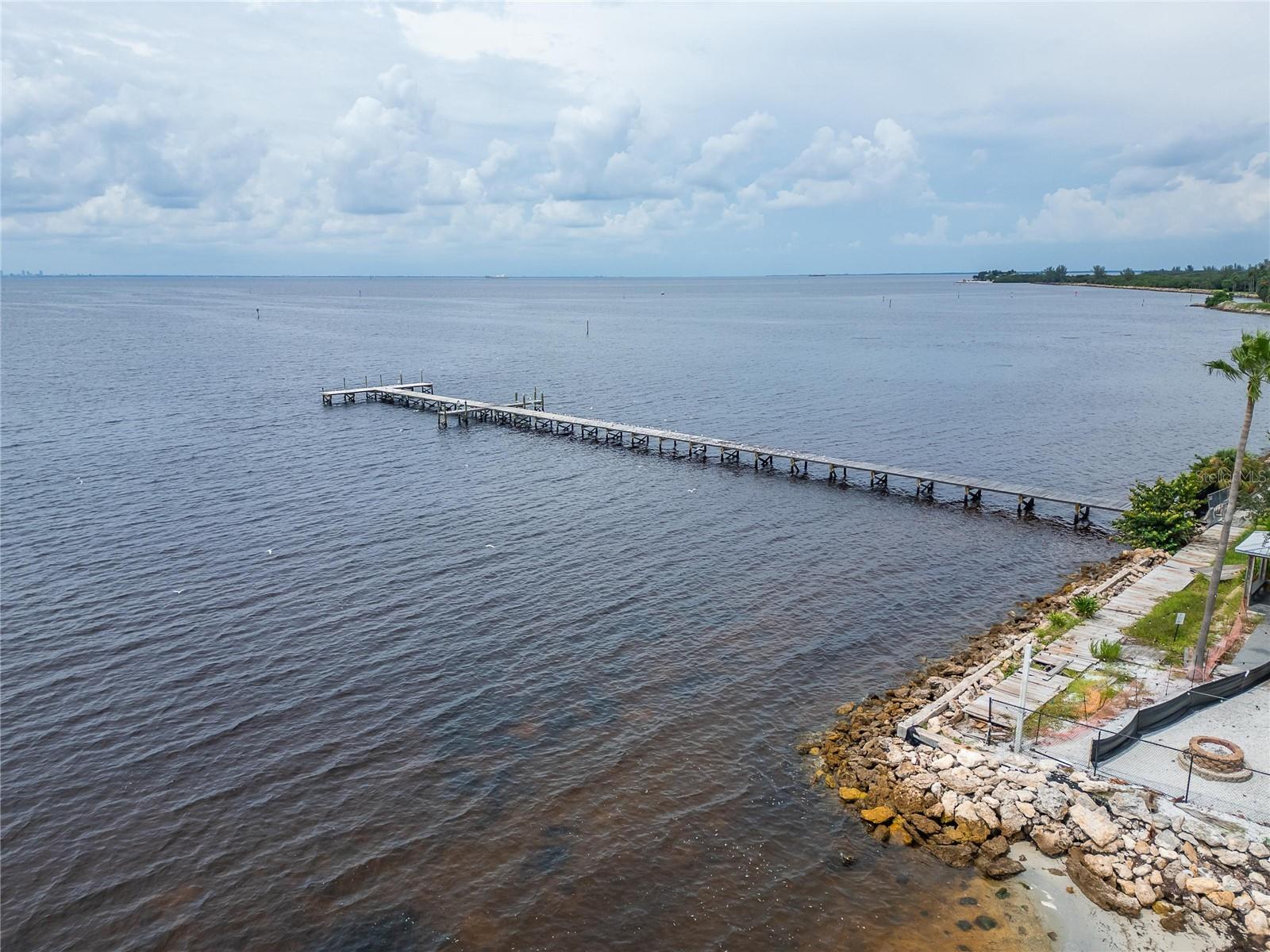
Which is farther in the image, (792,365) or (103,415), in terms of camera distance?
(792,365)

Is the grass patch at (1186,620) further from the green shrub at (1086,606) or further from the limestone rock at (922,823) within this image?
the limestone rock at (922,823)

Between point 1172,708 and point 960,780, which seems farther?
point 1172,708

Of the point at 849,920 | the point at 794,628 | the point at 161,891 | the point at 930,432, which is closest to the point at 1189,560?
the point at 794,628

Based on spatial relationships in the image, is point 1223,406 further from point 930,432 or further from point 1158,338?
point 1158,338

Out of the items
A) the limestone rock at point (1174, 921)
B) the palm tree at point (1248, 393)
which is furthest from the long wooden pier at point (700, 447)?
the limestone rock at point (1174, 921)

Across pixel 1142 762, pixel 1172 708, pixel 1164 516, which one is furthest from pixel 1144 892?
pixel 1164 516

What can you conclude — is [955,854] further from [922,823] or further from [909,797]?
[909,797]

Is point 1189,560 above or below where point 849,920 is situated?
above
